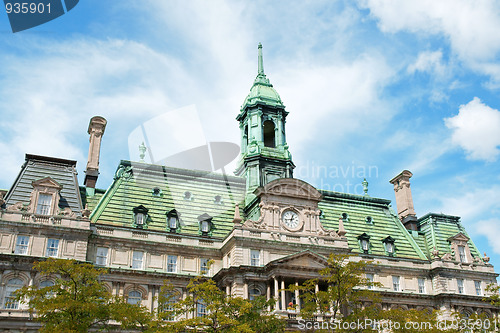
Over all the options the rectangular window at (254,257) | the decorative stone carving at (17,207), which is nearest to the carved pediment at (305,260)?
the rectangular window at (254,257)

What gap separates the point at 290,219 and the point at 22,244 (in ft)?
86.0

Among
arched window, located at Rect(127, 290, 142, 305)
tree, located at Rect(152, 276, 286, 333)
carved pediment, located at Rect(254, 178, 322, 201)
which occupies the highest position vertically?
carved pediment, located at Rect(254, 178, 322, 201)

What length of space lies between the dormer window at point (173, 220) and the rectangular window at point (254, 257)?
334 inches

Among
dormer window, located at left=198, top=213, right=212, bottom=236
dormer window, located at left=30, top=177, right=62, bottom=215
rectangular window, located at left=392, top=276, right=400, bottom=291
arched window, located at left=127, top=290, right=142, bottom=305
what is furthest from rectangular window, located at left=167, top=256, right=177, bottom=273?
rectangular window, located at left=392, top=276, right=400, bottom=291

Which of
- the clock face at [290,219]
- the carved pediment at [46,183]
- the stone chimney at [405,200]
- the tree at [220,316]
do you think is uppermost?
the stone chimney at [405,200]

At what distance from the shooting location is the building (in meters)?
51.7

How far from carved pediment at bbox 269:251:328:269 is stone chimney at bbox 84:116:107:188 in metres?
22.6

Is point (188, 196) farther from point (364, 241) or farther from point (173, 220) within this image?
point (364, 241)

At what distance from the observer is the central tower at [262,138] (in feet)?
221

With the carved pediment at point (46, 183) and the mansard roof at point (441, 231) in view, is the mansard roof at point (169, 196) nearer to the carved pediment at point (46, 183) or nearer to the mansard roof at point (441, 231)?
the carved pediment at point (46, 183)

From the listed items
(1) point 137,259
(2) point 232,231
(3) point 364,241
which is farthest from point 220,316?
(3) point 364,241

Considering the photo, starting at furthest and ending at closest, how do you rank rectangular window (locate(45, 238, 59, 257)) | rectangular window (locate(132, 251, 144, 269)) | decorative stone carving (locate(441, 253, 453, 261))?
decorative stone carving (locate(441, 253, 453, 261)) → rectangular window (locate(132, 251, 144, 269)) → rectangular window (locate(45, 238, 59, 257))

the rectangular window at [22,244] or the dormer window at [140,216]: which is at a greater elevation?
the dormer window at [140,216]

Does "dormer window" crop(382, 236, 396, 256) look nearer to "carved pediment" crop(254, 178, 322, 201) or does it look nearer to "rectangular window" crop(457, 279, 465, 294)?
"rectangular window" crop(457, 279, 465, 294)
